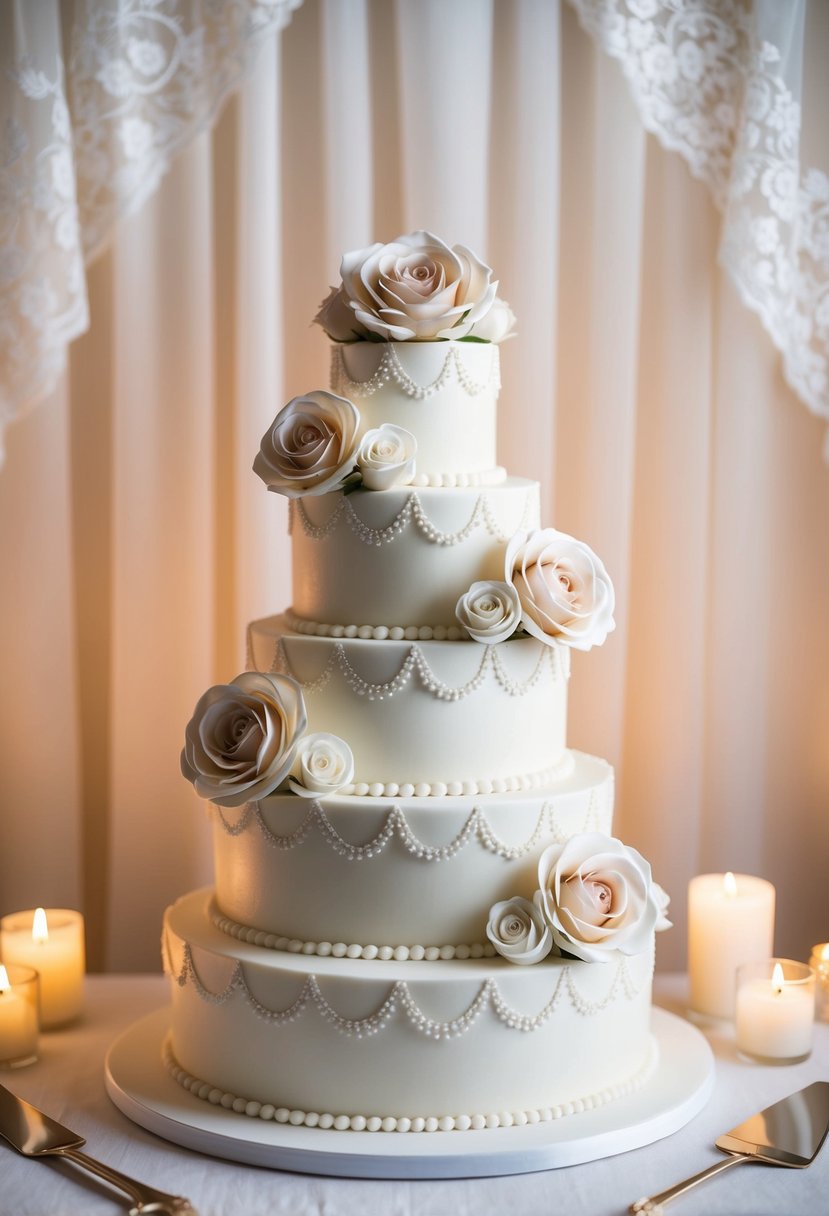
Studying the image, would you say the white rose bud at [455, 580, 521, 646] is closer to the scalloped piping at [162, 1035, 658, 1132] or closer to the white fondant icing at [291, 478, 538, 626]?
the white fondant icing at [291, 478, 538, 626]

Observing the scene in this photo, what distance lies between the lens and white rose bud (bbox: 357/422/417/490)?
1754mm

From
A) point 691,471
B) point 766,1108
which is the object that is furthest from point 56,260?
point 766,1108

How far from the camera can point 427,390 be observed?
1832mm

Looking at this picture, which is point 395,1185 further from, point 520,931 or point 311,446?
point 311,446

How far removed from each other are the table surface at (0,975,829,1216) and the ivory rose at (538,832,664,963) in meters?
0.28

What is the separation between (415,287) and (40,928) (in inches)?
48.9

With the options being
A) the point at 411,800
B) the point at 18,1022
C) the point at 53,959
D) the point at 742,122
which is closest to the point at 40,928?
the point at 53,959

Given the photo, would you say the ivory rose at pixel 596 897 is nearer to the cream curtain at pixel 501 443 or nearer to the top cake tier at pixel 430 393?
the top cake tier at pixel 430 393

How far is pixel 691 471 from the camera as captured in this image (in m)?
2.59

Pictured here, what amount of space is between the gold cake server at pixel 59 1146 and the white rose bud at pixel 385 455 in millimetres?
942

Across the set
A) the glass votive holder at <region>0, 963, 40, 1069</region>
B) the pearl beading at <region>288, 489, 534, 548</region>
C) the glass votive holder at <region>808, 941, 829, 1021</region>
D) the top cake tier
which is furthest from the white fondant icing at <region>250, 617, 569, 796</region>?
the glass votive holder at <region>808, 941, 829, 1021</region>

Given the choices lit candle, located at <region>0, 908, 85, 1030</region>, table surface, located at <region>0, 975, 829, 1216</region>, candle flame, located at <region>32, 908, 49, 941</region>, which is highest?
candle flame, located at <region>32, 908, 49, 941</region>

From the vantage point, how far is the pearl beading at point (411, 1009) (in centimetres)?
169

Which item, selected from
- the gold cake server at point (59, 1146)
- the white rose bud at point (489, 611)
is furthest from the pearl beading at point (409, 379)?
the gold cake server at point (59, 1146)
